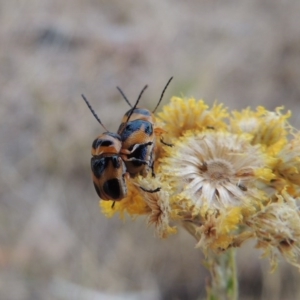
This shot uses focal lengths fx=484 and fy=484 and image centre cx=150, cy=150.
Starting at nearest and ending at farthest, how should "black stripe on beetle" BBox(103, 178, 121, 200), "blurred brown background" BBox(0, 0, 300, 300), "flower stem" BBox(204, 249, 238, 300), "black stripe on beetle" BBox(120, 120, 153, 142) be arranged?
1. "black stripe on beetle" BBox(103, 178, 121, 200)
2. "black stripe on beetle" BBox(120, 120, 153, 142)
3. "flower stem" BBox(204, 249, 238, 300)
4. "blurred brown background" BBox(0, 0, 300, 300)

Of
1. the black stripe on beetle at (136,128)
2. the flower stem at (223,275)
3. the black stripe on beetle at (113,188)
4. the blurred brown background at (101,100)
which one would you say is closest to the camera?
the black stripe on beetle at (113,188)

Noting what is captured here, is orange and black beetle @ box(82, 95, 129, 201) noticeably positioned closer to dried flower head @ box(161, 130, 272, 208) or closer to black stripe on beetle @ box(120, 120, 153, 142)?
black stripe on beetle @ box(120, 120, 153, 142)

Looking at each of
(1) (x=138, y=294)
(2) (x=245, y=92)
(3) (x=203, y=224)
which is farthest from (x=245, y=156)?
(2) (x=245, y=92)

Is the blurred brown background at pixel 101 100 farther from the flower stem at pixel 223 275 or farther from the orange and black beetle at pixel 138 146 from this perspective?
the orange and black beetle at pixel 138 146

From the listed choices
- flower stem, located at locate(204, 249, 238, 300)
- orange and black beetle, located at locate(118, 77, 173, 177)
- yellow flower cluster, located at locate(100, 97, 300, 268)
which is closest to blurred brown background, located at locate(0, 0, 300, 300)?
flower stem, located at locate(204, 249, 238, 300)

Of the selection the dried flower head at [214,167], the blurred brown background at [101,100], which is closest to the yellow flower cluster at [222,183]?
the dried flower head at [214,167]

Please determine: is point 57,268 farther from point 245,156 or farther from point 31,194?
point 245,156

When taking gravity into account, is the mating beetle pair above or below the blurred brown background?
below
